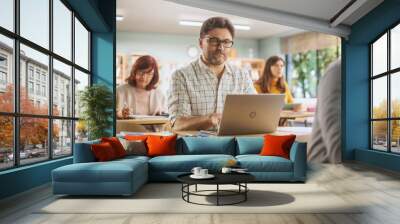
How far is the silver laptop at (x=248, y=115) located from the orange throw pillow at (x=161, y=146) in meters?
1.74

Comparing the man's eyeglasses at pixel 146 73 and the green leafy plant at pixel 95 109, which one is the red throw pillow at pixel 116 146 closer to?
the green leafy plant at pixel 95 109

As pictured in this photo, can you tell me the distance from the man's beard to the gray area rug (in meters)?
4.53

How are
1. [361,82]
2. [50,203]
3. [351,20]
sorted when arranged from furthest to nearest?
[361,82], [351,20], [50,203]

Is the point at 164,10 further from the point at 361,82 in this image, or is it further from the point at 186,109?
the point at 361,82

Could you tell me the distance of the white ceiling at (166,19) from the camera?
8953 millimetres

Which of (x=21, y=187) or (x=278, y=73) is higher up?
(x=278, y=73)

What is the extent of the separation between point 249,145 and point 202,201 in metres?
2.36

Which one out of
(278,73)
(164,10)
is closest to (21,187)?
(164,10)

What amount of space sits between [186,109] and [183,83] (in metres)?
0.64

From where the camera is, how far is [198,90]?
29.2 feet

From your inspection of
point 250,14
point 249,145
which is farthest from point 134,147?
point 250,14

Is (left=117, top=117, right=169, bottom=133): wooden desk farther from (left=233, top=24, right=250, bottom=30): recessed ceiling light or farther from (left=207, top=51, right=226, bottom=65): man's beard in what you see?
(left=233, top=24, right=250, bottom=30): recessed ceiling light

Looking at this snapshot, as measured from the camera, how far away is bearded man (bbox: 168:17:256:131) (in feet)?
29.1

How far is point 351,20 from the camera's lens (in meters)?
8.38
